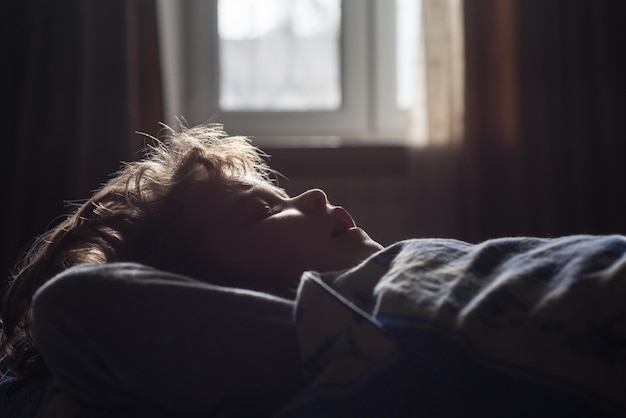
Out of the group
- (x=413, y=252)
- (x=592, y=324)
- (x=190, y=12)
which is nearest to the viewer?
(x=592, y=324)

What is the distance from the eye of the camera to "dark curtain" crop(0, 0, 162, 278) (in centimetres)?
231

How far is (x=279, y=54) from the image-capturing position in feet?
8.95

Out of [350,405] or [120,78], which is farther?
[120,78]

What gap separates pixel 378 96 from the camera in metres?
2.71

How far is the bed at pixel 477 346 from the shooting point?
1.89 feet

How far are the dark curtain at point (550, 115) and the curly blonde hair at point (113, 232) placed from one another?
1.37 m

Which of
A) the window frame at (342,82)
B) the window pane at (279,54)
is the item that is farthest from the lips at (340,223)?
the window pane at (279,54)

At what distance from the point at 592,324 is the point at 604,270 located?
0.24ft

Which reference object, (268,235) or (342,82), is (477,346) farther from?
(342,82)

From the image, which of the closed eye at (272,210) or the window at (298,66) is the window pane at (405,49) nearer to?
the window at (298,66)

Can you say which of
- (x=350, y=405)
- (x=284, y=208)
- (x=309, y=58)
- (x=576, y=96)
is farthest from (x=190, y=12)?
(x=350, y=405)

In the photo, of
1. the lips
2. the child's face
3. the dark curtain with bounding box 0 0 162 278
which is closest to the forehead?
the child's face

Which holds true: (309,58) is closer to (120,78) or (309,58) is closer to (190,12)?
(190,12)

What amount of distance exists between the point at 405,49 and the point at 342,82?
10.1 inches
